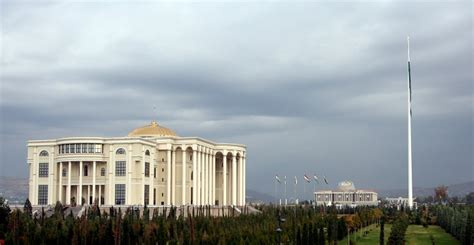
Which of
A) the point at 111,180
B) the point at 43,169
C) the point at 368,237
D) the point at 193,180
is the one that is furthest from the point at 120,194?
the point at 368,237

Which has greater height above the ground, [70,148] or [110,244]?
[70,148]

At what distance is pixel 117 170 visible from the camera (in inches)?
2938

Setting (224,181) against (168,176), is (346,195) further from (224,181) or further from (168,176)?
(168,176)

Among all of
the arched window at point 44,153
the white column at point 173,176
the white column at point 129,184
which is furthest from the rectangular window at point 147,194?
the arched window at point 44,153

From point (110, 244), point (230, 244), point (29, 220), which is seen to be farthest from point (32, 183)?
point (230, 244)

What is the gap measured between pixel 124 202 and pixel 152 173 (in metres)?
6.13

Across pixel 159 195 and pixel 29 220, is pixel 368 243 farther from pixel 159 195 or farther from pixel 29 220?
pixel 159 195

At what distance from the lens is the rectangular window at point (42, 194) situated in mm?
76375

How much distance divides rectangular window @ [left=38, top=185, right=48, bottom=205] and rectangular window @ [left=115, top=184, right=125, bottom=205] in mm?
8994

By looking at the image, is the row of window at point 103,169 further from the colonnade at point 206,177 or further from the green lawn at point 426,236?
the green lawn at point 426,236

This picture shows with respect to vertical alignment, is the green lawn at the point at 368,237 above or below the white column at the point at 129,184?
below

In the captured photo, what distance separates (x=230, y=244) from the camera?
122 feet

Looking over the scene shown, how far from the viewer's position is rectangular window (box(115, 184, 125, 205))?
244 ft

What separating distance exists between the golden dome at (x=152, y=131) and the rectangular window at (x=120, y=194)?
1234 cm
